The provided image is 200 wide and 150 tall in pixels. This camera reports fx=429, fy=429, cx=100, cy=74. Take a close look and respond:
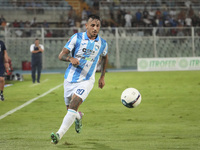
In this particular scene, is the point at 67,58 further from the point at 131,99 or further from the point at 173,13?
the point at 173,13

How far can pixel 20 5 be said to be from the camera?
123ft

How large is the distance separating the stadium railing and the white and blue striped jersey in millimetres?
26400

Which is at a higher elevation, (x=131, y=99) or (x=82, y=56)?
(x=82, y=56)

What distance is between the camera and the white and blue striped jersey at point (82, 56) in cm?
745

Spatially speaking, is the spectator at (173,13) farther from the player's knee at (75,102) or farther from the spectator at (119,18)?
the player's knee at (75,102)

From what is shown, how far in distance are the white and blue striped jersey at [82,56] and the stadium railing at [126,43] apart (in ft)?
86.6

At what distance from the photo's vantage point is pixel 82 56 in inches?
295

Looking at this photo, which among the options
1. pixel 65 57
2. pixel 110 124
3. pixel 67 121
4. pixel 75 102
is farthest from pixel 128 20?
pixel 67 121

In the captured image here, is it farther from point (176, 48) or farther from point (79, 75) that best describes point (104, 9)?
point (79, 75)

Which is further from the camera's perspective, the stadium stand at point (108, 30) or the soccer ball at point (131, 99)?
the stadium stand at point (108, 30)

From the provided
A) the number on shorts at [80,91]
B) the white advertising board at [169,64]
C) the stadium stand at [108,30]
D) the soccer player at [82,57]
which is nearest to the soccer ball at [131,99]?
the soccer player at [82,57]

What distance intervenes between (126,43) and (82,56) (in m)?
27.5

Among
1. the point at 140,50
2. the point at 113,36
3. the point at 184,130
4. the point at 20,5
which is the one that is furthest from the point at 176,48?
the point at 184,130

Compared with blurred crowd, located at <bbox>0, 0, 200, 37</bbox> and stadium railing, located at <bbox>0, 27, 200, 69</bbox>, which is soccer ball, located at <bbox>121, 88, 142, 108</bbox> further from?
blurred crowd, located at <bbox>0, 0, 200, 37</bbox>
